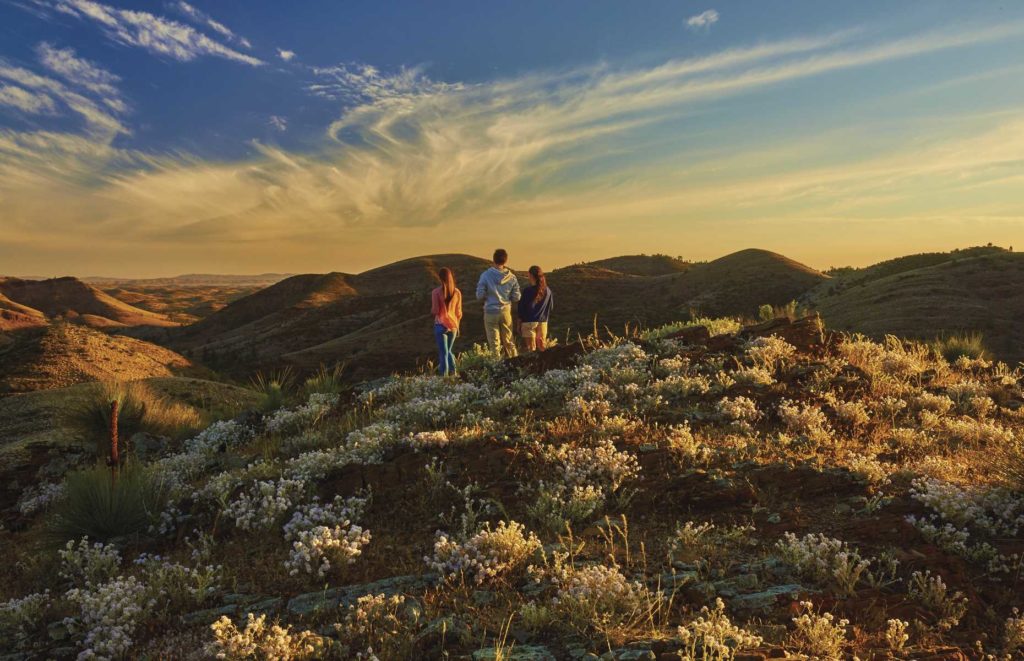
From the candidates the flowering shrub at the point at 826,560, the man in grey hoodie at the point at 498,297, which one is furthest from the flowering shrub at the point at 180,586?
the man in grey hoodie at the point at 498,297

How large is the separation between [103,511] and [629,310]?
35995 millimetres

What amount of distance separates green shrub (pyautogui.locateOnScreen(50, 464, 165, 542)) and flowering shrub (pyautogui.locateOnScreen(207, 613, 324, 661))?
3.10m

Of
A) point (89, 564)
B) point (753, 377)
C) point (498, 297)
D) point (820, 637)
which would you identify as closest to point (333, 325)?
point (498, 297)

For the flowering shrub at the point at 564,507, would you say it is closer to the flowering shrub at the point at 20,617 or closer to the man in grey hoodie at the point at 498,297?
the flowering shrub at the point at 20,617

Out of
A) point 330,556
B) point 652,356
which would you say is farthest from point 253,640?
point 652,356

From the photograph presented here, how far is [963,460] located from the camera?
6383 mm

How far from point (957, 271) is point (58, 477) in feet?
124

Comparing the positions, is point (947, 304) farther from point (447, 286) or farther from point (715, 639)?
point (715, 639)

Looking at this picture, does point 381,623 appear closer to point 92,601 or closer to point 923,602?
point 92,601

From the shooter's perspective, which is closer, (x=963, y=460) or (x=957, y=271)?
(x=963, y=460)

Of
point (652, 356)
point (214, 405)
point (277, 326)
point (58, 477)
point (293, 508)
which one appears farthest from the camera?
point (277, 326)

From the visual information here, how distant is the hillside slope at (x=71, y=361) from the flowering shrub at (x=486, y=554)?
573 inches

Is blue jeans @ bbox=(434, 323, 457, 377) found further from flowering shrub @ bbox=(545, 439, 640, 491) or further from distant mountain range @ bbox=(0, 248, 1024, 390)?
flowering shrub @ bbox=(545, 439, 640, 491)

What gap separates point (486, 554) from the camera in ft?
14.9
